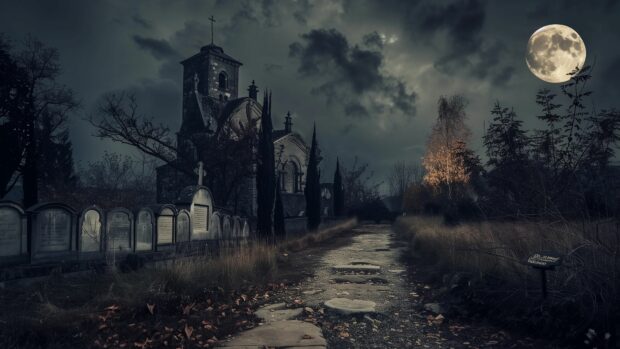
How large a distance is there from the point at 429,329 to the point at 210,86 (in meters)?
32.6

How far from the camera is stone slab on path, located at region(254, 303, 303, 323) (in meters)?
5.39

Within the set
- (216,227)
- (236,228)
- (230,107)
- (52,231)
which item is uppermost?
(230,107)

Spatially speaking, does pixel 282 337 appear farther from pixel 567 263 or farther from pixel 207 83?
pixel 207 83

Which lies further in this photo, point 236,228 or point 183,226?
point 236,228

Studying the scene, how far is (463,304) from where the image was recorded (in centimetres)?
550

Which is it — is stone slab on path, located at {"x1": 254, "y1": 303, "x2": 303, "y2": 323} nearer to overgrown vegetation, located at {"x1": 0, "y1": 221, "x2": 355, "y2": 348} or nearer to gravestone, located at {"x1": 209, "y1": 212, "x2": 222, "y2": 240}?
overgrown vegetation, located at {"x1": 0, "y1": 221, "x2": 355, "y2": 348}

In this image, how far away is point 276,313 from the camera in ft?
18.5

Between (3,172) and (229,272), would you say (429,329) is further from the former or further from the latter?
(3,172)

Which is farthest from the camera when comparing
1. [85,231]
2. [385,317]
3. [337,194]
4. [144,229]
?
[337,194]

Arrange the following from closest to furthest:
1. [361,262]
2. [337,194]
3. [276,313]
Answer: [276,313]
[361,262]
[337,194]

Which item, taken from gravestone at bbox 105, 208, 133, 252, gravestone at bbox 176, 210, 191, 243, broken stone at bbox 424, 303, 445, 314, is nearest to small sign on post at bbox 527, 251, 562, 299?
broken stone at bbox 424, 303, 445, 314

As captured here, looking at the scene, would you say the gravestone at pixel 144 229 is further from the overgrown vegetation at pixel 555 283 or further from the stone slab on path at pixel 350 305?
the overgrown vegetation at pixel 555 283

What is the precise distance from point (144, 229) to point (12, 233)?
9.99ft

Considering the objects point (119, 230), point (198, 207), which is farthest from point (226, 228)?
point (119, 230)
